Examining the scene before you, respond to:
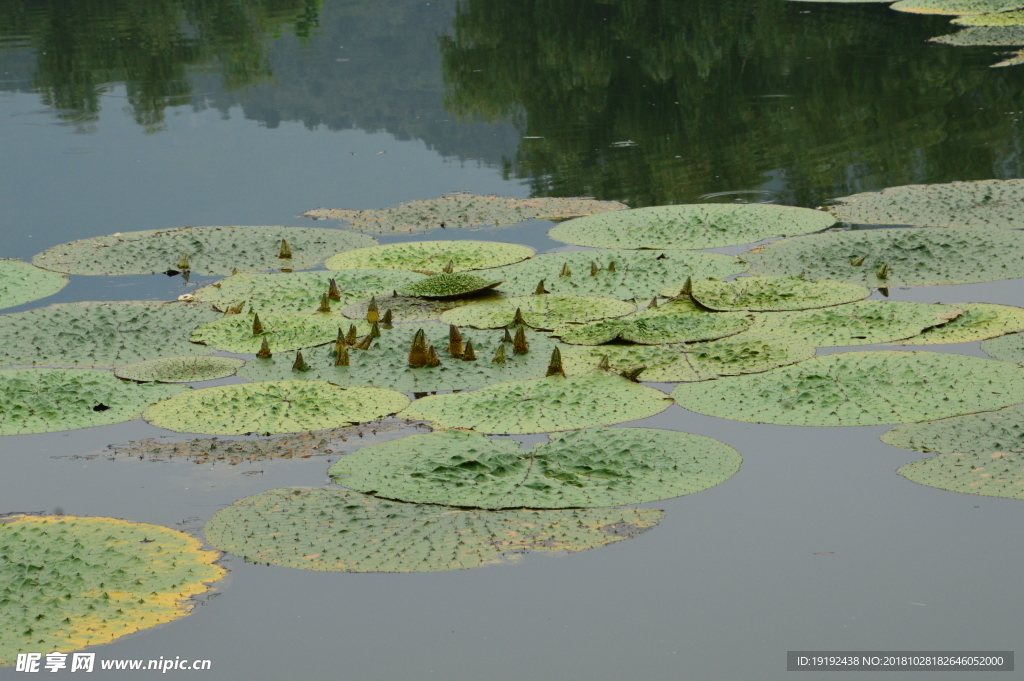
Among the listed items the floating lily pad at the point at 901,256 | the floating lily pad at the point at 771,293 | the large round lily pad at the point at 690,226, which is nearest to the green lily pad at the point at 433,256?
the large round lily pad at the point at 690,226

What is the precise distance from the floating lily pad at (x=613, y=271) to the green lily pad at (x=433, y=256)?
220mm

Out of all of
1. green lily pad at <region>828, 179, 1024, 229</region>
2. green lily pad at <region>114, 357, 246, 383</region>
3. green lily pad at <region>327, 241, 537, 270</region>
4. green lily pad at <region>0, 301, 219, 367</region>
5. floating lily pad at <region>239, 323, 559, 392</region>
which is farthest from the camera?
green lily pad at <region>828, 179, 1024, 229</region>

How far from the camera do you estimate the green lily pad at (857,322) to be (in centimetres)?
606

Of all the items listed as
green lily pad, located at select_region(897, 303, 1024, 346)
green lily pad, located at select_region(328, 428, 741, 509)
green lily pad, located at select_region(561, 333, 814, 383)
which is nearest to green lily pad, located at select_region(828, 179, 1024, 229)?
green lily pad, located at select_region(897, 303, 1024, 346)

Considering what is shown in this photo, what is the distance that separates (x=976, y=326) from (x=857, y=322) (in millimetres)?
587

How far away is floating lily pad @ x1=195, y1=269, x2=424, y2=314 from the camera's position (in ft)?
23.4

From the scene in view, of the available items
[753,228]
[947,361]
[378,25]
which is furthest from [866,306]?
[378,25]

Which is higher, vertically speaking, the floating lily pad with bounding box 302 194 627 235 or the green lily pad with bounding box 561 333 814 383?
the floating lily pad with bounding box 302 194 627 235

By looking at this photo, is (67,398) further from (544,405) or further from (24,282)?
(24,282)

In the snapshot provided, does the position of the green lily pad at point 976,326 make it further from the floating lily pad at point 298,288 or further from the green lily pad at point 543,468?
the floating lily pad at point 298,288

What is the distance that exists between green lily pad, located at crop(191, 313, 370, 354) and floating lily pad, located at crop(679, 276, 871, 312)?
6.39ft

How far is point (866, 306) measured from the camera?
6.49m

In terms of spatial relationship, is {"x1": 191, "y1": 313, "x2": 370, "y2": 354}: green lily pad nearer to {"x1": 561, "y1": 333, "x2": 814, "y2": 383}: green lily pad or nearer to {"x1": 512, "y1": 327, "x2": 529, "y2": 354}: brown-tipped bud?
{"x1": 512, "y1": 327, "x2": 529, "y2": 354}: brown-tipped bud

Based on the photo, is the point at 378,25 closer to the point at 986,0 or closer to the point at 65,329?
the point at 986,0
